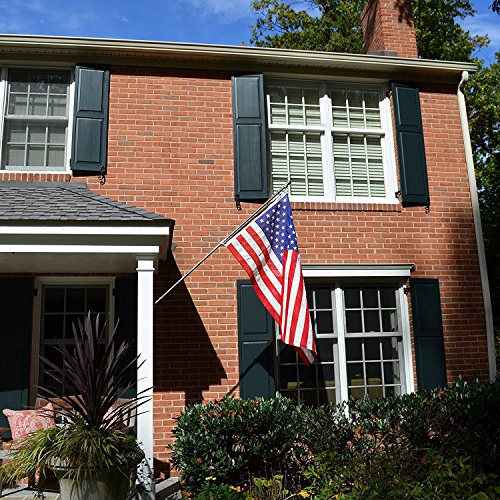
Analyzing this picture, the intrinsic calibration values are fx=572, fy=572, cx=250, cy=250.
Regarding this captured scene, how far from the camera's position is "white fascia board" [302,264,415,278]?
7570 mm

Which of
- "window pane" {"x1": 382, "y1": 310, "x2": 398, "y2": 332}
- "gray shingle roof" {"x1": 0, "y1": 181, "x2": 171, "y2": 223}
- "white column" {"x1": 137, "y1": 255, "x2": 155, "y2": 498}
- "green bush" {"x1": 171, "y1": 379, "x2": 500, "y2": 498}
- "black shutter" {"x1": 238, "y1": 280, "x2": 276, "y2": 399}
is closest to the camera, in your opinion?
"white column" {"x1": 137, "y1": 255, "x2": 155, "y2": 498}

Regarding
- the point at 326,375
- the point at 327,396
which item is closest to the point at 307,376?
the point at 326,375

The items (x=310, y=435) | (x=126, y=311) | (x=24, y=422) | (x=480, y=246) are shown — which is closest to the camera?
(x=310, y=435)

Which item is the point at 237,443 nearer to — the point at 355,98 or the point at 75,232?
the point at 75,232

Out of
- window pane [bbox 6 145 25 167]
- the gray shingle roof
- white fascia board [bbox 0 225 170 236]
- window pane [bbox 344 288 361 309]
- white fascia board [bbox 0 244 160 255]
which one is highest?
window pane [bbox 6 145 25 167]

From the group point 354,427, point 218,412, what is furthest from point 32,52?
point 354,427

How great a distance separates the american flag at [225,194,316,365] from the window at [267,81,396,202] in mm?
1615

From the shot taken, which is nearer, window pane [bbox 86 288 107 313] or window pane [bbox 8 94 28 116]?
window pane [bbox 86 288 107 313]

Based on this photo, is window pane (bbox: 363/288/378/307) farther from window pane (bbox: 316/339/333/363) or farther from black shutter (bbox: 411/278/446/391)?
window pane (bbox: 316/339/333/363)

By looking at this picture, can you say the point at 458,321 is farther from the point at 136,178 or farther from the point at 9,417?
the point at 9,417

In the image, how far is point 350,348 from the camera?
7691mm

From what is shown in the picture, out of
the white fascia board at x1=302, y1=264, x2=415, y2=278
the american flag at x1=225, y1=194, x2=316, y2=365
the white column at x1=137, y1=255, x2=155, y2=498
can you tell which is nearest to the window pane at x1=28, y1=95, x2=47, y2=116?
the white column at x1=137, y1=255, x2=155, y2=498

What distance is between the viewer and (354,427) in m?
6.10

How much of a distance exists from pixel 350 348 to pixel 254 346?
4.52 ft
